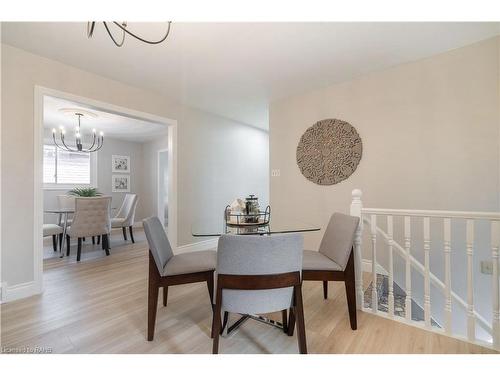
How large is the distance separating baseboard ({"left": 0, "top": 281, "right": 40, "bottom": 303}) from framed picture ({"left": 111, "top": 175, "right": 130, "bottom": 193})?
12.3 ft

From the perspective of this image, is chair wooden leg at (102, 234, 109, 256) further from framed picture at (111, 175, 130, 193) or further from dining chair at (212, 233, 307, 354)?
dining chair at (212, 233, 307, 354)

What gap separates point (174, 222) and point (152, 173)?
3.11 metres

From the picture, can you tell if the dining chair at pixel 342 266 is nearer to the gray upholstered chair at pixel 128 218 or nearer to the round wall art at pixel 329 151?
the round wall art at pixel 329 151

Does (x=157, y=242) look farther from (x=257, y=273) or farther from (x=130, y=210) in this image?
(x=130, y=210)

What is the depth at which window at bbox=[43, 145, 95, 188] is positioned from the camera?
469 centimetres

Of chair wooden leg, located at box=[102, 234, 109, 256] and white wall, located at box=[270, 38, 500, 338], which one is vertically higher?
white wall, located at box=[270, 38, 500, 338]

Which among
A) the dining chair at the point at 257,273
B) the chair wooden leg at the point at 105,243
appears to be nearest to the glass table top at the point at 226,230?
the dining chair at the point at 257,273

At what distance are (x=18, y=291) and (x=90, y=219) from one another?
132 centimetres

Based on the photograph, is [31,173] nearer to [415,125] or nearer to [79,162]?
[79,162]

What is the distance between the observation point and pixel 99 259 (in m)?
3.28

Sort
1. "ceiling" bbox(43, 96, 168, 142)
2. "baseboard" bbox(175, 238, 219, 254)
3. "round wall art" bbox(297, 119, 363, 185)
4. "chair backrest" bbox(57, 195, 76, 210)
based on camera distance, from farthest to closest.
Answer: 1. "chair backrest" bbox(57, 195, 76, 210)
2. "ceiling" bbox(43, 96, 168, 142)
3. "baseboard" bbox(175, 238, 219, 254)
4. "round wall art" bbox(297, 119, 363, 185)

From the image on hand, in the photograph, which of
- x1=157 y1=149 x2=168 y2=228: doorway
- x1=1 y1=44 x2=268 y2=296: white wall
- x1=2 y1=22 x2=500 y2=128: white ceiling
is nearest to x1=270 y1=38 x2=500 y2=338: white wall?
x1=2 y1=22 x2=500 y2=128: white ceiling

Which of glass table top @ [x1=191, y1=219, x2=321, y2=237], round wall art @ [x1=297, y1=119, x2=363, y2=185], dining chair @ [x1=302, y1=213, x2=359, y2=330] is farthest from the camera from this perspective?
round wall art @ [x1=297, y1=119, x2=363, y2=185]

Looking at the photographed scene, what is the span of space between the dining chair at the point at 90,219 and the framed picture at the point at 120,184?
7.94ft
